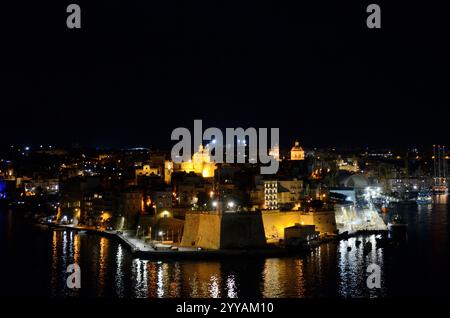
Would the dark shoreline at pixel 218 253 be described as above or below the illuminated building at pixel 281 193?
below

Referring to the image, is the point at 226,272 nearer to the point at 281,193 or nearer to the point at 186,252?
the point at 186,252

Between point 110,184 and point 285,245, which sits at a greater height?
point 110,184

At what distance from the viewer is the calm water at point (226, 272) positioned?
1102 cm

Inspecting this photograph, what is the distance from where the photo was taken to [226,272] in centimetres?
1243

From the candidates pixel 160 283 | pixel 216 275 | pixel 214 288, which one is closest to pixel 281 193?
pixel 216 275

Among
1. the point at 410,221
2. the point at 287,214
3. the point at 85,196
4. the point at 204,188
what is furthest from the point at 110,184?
the point at 410,221

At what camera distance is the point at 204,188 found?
19.5 metres

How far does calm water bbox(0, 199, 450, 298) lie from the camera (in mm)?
11016

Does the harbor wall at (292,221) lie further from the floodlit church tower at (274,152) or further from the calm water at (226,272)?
the floodlit church tower at (274,152)

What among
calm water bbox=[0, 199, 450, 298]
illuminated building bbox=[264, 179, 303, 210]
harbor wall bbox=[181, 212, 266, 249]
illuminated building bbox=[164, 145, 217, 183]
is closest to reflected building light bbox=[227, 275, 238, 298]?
calm water bbox=[0, 199, 450, 298]

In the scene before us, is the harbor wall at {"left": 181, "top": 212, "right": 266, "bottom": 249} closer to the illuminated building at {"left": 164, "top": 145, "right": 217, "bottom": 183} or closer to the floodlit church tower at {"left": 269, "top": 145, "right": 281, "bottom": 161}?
the illuminated building at {"left": 164, "top": 145, "right": 217, "bottom": 183}

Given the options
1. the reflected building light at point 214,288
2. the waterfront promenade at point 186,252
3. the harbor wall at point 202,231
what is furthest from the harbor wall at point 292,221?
the reflected building light at point 214,288

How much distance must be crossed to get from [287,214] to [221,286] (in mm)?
5857
